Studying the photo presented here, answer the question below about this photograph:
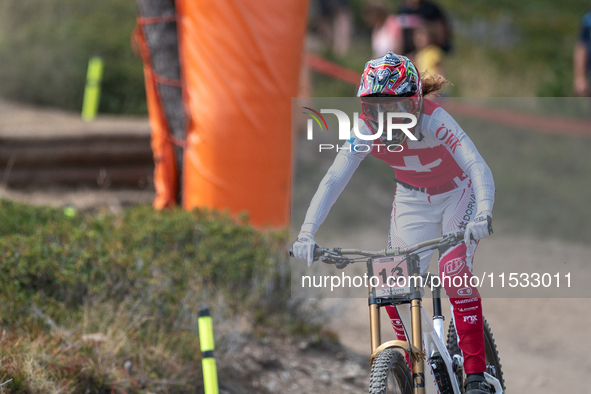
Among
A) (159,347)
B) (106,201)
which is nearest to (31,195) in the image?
(106,201)

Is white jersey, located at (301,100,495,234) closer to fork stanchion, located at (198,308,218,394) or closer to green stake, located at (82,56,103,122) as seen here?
fork stanchion, located at (198,308,218,394)

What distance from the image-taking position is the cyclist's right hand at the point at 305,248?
285 centimetres

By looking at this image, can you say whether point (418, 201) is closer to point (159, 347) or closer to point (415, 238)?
point (415, 238)

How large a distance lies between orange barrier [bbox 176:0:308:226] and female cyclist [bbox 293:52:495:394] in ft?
11.0

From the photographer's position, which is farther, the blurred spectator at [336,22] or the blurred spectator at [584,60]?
the blurred spectator at [336,22]

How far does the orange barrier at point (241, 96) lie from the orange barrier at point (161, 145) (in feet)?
1.34

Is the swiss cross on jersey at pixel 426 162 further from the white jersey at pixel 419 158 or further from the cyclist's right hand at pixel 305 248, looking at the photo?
the cyclist's right hand at pixel 305 248

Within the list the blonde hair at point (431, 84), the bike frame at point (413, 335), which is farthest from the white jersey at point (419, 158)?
the bike frame at point (413, 335)

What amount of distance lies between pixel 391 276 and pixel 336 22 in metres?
14.1

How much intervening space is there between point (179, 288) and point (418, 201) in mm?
2213

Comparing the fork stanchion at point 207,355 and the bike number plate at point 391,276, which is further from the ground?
the bike number plate at point 391,276

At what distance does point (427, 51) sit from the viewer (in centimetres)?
810

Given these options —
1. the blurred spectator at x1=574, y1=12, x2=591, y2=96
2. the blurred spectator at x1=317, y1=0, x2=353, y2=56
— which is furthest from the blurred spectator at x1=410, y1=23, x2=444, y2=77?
the blurred spectator at x1=317, y1=0, x2=353, y2=56

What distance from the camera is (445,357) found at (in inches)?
122
